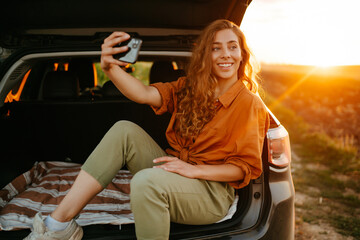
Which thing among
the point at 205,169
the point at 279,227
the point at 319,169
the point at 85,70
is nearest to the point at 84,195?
the point at 205,169

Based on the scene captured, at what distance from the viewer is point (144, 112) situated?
7.42ft

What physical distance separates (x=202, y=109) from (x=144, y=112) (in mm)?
758

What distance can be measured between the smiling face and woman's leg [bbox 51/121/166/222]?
0.55 metres

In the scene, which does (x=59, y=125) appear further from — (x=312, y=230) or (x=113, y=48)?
(x=312, y=230)

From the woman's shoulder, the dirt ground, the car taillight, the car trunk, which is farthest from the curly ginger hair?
→ the dirt ground

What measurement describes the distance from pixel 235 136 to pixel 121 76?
64 cm

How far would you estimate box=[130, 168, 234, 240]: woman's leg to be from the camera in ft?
4.26

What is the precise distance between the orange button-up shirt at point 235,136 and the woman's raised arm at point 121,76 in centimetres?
29

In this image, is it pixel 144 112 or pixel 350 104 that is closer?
pixel 144 112

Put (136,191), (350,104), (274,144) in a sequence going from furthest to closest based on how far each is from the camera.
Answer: (350,104) < (274,144) < (136,191)

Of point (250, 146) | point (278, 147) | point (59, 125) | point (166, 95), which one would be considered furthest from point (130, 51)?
point (59, 125)

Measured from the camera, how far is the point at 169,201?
4.45 feet

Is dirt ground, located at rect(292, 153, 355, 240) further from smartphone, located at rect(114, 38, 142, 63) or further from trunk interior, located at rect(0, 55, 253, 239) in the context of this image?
smartphone, located at rect(114, 38, 142, 63)

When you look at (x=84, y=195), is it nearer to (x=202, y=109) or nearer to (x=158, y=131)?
(x=202, y=109)
